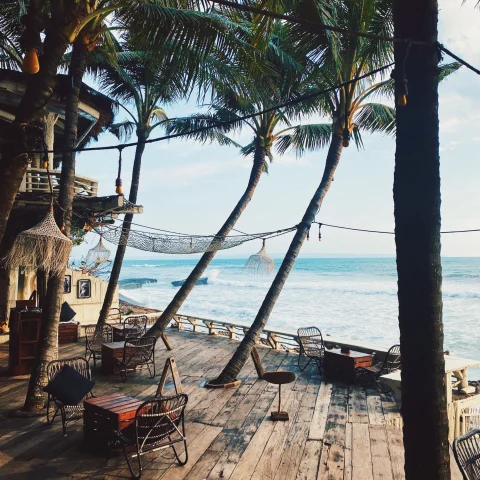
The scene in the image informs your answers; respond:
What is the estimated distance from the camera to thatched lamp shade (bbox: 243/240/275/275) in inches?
351

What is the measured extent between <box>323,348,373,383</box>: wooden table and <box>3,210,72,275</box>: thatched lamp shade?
17.3ft

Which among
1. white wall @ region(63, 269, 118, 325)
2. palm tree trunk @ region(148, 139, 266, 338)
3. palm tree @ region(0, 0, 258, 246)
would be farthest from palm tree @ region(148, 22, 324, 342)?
white wall @ region(63, 269, 118, 325)

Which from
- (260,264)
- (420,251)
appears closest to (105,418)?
(420,251)

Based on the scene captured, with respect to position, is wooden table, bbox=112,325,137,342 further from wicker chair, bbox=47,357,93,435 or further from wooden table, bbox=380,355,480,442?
wooden table, bbox=380,355,480,442

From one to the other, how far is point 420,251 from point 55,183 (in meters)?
10.2

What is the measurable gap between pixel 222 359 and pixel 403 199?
26.2ft

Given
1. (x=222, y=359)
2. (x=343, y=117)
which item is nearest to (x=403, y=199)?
(x=343, y=117)

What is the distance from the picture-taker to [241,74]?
8.25 meters

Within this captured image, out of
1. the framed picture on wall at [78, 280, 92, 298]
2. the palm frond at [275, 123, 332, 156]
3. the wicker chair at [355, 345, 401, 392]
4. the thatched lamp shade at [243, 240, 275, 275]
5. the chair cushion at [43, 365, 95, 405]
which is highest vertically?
the palm frond at [275, 123, 332, 156]

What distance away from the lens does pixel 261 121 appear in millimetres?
10820

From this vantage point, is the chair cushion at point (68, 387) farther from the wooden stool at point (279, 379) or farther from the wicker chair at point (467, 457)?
the wicker chair at point (467, 457)

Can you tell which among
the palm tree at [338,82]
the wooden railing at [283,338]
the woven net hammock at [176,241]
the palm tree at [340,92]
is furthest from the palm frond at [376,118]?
the wooden railing at [283,338]

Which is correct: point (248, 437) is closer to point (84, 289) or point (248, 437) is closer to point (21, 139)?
point (21, 139)

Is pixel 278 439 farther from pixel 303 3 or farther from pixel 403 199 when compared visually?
pixel 303 3
